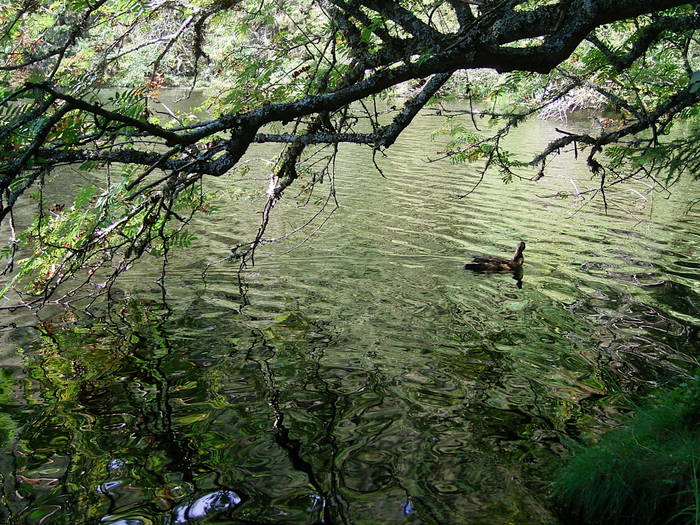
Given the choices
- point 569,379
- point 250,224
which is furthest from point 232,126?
point 250,224

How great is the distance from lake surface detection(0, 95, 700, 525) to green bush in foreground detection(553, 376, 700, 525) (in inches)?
11.4

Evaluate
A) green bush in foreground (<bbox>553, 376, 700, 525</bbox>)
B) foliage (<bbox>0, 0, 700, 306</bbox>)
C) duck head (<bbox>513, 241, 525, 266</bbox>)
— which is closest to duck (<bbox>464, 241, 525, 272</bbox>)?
duck head (<bbox>513, 241, 525, 266</bbox>)

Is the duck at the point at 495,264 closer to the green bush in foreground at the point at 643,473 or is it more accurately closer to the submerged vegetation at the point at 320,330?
the submerged vegetation at the point at 320,330

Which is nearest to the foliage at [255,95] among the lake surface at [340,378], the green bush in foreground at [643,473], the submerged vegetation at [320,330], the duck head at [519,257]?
the submerged vegetation at [320,330]

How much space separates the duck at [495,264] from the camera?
35.3 ft

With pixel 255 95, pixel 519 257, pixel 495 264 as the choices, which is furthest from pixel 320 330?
pixel 519 257

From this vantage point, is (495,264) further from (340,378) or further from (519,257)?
(340,378)

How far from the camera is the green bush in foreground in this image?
4023mm

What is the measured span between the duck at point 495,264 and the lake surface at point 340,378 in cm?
19

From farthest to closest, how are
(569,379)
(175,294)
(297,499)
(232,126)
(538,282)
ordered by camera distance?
1. (538,282)
2. (175,294)
3. (569,379)
4. (297,499)
5. (232,126)

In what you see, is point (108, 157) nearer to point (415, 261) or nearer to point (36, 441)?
point (36, 441)

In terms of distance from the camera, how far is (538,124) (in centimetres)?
3209

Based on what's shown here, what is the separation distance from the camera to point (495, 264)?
10.7m

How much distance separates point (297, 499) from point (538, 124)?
100 ft
